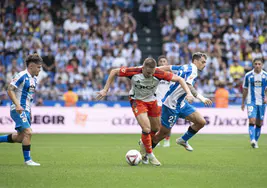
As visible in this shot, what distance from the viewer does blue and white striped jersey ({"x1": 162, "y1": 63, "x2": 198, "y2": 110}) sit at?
12734 mm

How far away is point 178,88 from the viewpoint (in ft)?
43.0

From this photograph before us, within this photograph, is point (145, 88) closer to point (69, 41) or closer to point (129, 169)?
point (129, 169)

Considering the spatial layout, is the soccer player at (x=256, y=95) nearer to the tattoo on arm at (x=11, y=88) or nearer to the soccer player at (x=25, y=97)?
the soccer player at (x=25, y=97)

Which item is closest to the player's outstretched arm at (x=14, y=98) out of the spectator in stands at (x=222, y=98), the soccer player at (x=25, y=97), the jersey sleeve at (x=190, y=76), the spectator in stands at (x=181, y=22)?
the soccer player at (x=25, y=97)

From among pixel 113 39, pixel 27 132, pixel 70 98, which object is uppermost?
pixel 113 39

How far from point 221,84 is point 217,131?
2.40m

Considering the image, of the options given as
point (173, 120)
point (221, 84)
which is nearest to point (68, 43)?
point (221, 84)

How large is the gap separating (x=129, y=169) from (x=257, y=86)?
7.23 metres

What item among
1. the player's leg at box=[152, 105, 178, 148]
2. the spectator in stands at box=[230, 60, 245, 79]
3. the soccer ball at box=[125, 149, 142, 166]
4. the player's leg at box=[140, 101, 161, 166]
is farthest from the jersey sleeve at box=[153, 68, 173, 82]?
the spectator in stands at box=[230, 60, 245, 79]

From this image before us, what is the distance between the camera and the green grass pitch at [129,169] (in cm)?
894

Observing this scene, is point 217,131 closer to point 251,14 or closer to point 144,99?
point 251,14

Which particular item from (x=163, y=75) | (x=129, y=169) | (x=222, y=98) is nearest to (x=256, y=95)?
(x=163, y=75)

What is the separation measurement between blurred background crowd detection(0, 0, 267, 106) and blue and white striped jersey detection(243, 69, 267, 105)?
908 cm

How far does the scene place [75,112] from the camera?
919 inches
